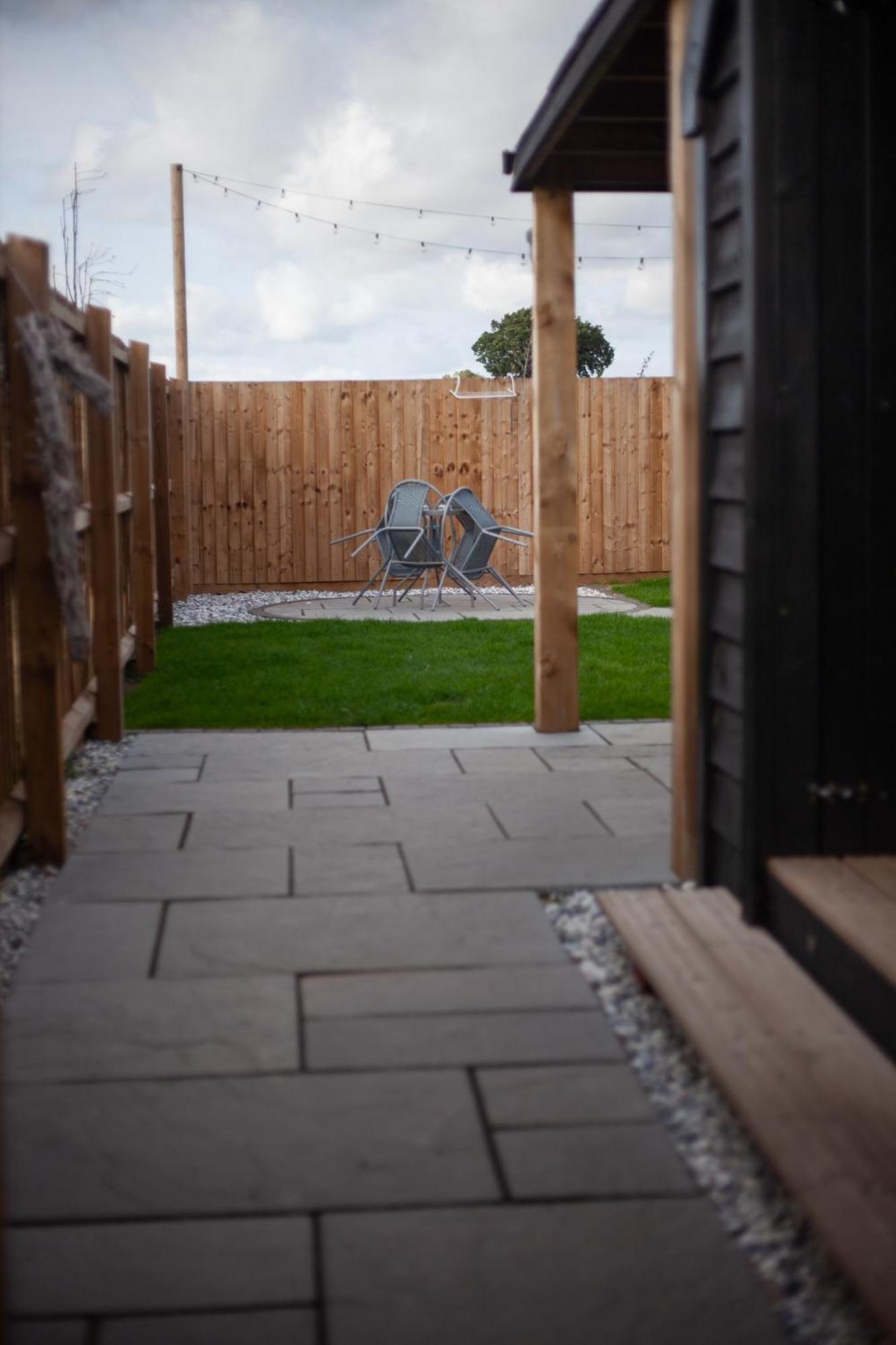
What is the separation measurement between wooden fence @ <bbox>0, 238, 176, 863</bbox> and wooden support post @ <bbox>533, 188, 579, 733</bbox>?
1.47 meters

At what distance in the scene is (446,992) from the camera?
267cm

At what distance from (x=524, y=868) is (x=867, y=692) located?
1009mm

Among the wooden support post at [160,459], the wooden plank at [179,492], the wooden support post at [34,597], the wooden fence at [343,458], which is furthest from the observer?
the wooden fence at [343,458]

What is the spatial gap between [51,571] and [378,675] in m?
3.22

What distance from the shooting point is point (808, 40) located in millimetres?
2678

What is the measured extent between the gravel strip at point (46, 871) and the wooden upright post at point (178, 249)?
7591 millimetres

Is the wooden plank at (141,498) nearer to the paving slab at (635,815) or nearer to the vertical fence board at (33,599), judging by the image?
the vertical fence board at (33,599)

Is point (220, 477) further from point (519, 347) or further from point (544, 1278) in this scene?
point (519, 347)

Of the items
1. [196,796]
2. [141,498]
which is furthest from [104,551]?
[141,498]

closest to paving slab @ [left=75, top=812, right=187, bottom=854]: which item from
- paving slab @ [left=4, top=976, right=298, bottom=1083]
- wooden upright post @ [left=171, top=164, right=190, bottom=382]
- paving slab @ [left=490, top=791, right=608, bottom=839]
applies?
paving slab @ [left=490, top=791, right=608, bottom=839]

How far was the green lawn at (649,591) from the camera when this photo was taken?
31.9 ft

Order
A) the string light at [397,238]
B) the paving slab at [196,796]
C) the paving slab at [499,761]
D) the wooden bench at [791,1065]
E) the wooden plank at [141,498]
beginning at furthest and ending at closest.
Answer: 1. the string light at [397,238]
2. the wooden plank at [141,498]
3. the paving slab at [499,761]
4. the paving slab at [196,796]
5. the wooden bench at [791,1065]

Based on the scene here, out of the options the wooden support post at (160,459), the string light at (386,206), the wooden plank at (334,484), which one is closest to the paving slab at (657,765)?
the wooden support post at (160,459)

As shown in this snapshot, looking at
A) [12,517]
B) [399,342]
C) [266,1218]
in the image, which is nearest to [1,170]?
[12,517]
